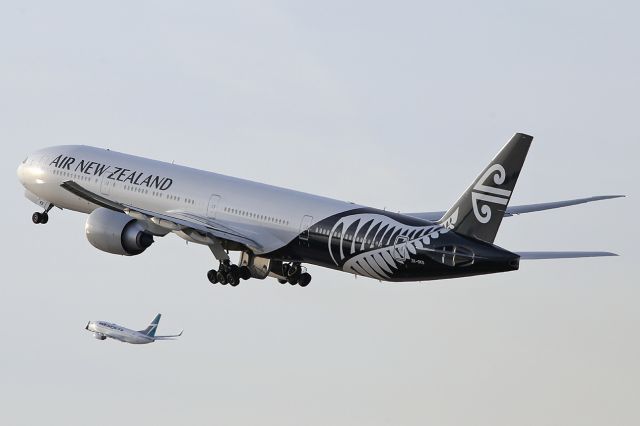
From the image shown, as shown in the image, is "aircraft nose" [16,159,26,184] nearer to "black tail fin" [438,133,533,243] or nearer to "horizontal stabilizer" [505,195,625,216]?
"horizontal stabilizer" [505,195,625,216]

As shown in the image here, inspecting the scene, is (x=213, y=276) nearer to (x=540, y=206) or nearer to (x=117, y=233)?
(x=117, y=233)

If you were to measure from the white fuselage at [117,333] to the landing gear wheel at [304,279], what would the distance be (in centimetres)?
4560

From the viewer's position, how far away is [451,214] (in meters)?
66.6

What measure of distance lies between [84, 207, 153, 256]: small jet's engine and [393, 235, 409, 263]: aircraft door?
44.5ft

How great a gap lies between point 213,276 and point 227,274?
2.22ft

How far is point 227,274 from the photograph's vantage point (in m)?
74.6

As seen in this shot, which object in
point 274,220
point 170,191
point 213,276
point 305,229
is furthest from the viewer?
point 170,191

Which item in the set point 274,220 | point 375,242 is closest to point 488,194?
point 375,242

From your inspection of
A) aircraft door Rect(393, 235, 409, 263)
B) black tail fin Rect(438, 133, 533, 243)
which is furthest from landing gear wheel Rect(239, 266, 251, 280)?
black tail fin Rect(438, 133, 533, 243)

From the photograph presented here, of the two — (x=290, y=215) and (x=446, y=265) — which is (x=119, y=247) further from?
(x=446, y=265)

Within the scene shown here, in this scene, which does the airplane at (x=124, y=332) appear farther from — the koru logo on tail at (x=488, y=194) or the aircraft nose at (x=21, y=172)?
the koru logo on tail at (x=488, y=194)

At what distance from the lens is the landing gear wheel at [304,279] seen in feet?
249

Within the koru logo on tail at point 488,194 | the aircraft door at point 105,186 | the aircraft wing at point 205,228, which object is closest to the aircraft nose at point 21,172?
the aircraft door at point 105,186

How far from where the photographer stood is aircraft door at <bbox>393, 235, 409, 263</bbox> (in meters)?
67.6
